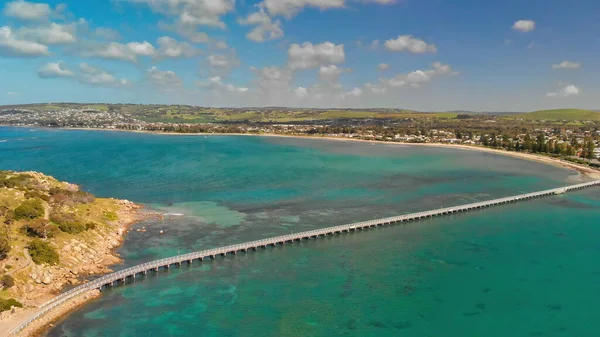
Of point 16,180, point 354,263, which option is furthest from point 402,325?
point 16,180

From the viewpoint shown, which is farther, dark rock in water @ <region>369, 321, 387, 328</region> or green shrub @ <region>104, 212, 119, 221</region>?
green shrub @ <region>104, 212, 119, 221</region>

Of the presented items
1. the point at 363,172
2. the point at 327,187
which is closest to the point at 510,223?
the point at 327,187

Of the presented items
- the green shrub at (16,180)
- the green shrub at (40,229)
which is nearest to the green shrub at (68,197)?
the green shrub at (16,180)

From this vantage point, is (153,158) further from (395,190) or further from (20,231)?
(20,231)

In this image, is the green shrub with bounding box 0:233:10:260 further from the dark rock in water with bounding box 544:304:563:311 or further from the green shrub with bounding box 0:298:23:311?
the dark rock in water with bounding box 544:304:563:311

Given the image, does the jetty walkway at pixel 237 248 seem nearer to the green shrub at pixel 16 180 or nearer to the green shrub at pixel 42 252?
the green shrub at pixel 42 252

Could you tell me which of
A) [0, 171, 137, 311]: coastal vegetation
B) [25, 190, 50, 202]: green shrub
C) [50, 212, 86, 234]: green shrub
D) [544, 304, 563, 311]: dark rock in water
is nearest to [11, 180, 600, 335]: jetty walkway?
[0, 171, 137, 311]: coastal vegetation
